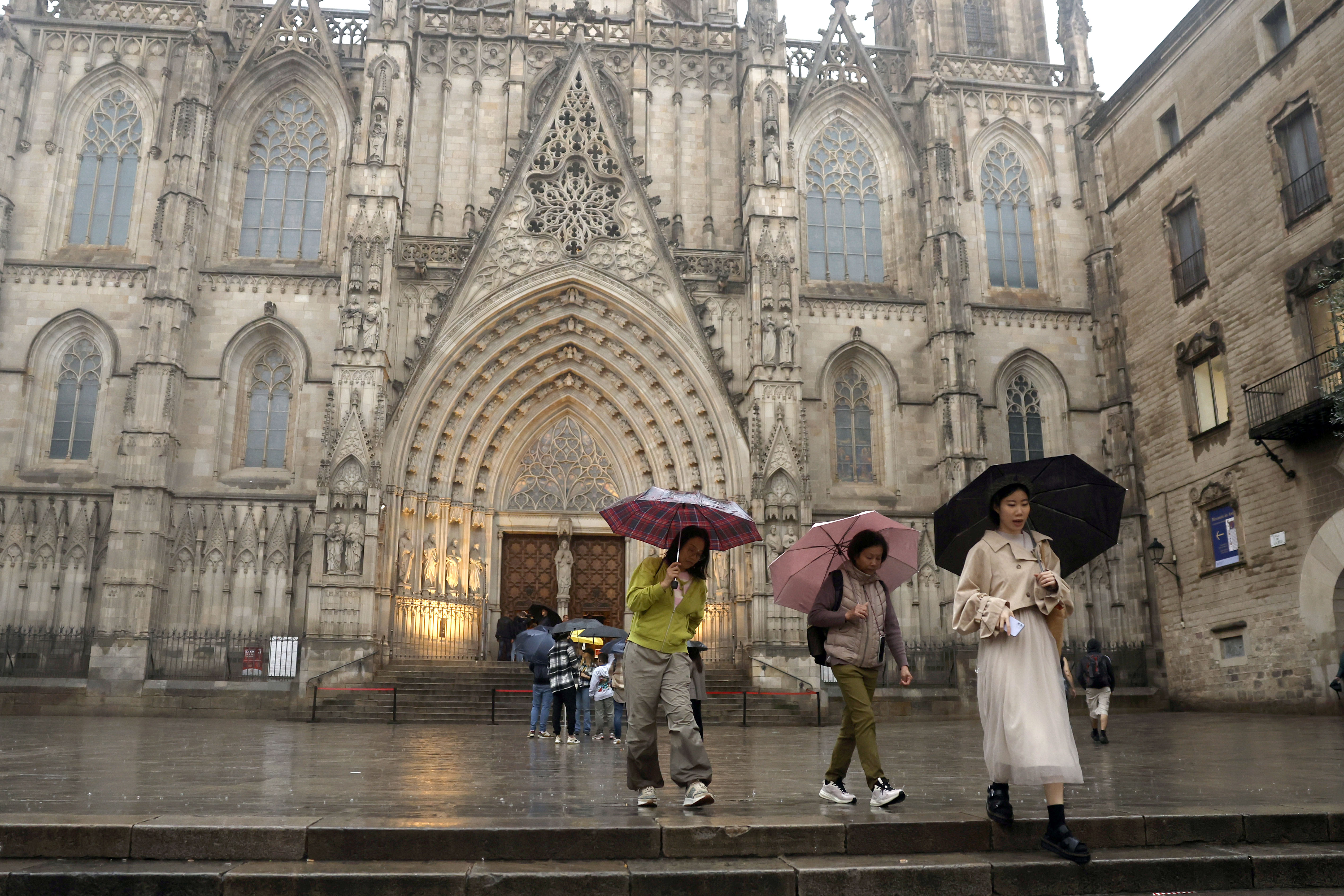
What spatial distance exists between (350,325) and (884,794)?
19.2 meters

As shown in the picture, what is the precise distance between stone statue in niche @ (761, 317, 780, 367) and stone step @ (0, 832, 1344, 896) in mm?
Result: 18651

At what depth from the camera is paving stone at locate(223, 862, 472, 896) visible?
503 centimetres

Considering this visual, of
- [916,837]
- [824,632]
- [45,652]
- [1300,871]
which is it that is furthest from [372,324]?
[1300,871]

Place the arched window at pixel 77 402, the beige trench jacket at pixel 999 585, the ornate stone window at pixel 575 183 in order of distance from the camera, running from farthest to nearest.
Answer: the ornate stone window at pixel 575 183 < the arched window at pixel 77 402 < the beige trench jacket at pixel 999 585

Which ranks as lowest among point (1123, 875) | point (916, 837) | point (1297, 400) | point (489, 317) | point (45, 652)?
point (1123, 875)

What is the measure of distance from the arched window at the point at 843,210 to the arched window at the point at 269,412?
44.9ft

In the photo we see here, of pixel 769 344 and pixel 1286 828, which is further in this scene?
pixel 769 344

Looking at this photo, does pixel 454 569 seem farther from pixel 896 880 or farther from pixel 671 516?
pixel 896 880

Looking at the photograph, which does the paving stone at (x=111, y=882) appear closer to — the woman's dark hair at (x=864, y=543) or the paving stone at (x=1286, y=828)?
the woman's dark hair at (x=864, y=543)

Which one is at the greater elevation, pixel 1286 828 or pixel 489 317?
pixel 489 317

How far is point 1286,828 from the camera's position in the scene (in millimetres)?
6035

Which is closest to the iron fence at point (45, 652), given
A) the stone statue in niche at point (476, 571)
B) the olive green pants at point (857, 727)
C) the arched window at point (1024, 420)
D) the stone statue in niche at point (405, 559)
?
the stone statue in niche at point (405, 559)

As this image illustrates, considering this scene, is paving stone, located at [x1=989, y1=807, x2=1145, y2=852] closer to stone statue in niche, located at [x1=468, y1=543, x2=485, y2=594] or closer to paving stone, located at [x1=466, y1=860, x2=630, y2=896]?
paving stone, located at [x1=466, y1=860, x2=630, y2=896]

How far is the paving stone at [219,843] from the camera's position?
545 cm
